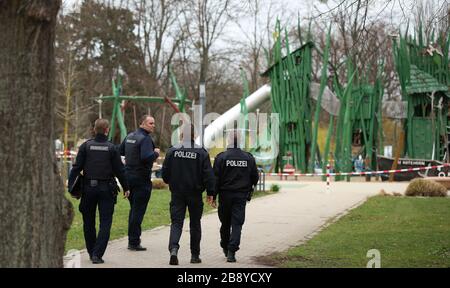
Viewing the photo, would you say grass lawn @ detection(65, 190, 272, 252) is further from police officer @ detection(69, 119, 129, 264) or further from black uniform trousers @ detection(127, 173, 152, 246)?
police officer @ detection(69, 119, 129, 264)

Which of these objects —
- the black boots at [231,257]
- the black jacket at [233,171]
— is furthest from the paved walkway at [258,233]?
the black jacket at [233,171]

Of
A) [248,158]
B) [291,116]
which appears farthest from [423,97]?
[248,158]

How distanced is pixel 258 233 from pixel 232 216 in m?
2.90

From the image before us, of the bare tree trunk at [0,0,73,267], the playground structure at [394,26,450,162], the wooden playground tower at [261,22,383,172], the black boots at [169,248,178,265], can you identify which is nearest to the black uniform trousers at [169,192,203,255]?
the black boots at [169,248,178,265]

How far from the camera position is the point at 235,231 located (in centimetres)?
838

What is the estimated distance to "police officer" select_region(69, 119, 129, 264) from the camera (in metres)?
8.11

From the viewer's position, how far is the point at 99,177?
815 cm

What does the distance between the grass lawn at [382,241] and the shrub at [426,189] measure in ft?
11.9

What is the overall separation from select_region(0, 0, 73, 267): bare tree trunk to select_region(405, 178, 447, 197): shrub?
16118mm

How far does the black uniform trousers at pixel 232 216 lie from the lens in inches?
328

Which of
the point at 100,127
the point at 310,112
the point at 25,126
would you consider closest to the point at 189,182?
the point at 100,127

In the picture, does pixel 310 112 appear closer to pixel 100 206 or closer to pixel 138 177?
pixel 138 177

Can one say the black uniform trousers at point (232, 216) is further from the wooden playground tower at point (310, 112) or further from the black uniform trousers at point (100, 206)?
the wooden playground tower at point (310, 112)
